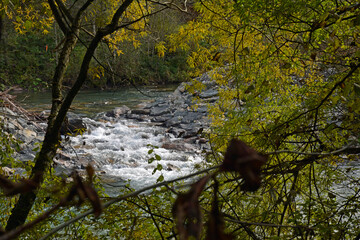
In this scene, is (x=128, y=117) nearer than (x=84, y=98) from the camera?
Yes

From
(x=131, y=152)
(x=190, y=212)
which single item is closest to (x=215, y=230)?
Answer: (x=190, y=212)

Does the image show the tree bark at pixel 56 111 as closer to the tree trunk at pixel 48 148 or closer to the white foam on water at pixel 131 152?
the tree trunk at pixel 48 148

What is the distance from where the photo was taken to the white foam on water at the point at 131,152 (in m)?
7.63

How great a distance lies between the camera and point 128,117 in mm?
13336

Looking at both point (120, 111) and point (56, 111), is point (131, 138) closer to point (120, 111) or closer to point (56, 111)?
point (120, 111)

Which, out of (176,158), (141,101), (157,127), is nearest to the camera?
(176,158)

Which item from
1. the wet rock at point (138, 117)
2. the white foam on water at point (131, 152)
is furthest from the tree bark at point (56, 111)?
the wet rock at point (138, 117)

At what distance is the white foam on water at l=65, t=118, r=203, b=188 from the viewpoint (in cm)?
763

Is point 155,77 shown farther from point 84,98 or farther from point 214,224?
point 214,224

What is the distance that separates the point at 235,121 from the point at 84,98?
15.1 meters

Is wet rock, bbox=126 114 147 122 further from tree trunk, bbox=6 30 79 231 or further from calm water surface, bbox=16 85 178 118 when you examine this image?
tree trunk, bbox=6 30 79 231

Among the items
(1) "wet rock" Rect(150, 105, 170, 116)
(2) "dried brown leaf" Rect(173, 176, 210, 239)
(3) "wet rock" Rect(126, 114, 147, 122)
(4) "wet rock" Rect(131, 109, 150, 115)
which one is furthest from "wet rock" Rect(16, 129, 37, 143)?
(2) "dried brown leaf" Rect(173, 176, 210, 239)

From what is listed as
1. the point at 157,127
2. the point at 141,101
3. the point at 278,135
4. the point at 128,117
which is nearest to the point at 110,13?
the point at 278,135

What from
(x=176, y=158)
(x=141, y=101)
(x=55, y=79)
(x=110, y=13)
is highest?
(x=110, y=13)
